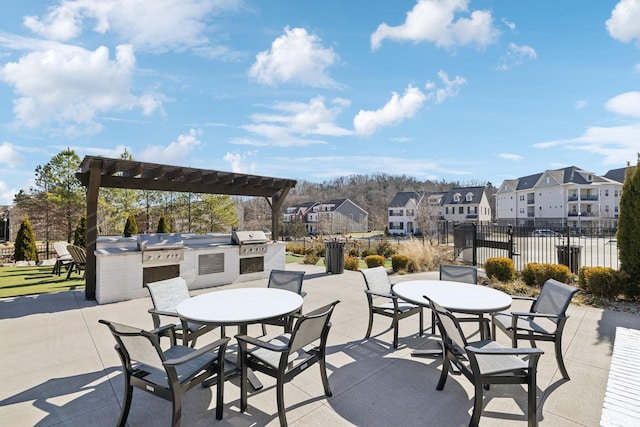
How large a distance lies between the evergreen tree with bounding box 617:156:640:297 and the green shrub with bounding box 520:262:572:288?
0.99 m

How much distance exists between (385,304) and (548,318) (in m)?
1.98

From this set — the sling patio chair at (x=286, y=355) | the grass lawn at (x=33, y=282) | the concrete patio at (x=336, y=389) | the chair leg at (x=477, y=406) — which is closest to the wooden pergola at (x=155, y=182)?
the grass lawn at (x=33, y=282)

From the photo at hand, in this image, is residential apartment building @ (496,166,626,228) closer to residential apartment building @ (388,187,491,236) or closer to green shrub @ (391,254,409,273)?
residential apartment building @ (388,187,491,236)

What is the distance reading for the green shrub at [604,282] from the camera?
590 centimetres

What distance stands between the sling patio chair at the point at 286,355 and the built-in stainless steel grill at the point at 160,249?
5.17 metres

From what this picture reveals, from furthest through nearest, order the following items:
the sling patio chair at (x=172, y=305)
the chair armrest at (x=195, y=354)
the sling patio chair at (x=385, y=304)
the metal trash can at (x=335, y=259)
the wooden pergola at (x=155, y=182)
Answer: the metal trash can at (x=335, y=259) → the wooden pergola at (x=155, y=182) → the sling patio chair at (x=385, y=304) → the sling patio chair at (x=172, y=305) → the chair armrest at (x=195, y=354)

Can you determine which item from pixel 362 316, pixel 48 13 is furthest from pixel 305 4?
pixel 362 316

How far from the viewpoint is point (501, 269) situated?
24.9 feet

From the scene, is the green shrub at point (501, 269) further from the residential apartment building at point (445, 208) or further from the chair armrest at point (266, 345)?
the residential apartment building at point (445, 208)

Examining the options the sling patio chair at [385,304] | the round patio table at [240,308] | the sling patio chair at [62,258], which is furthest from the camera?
the sling patio chair at [62,258]

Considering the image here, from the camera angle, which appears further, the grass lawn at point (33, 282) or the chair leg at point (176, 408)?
the grass lawn at point (33, 282)

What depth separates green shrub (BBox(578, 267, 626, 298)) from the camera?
5902 millimetres

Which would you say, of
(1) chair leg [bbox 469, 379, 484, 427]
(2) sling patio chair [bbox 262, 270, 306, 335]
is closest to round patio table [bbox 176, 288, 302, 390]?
(2) sling patio chair [bbox 262, 270, 306, 335]

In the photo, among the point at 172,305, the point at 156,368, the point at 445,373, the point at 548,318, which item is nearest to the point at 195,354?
the point at 156,368
